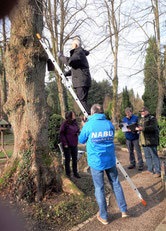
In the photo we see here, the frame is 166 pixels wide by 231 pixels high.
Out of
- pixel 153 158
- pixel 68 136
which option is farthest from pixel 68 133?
pixel 153 158

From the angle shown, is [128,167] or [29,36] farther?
[128,167]

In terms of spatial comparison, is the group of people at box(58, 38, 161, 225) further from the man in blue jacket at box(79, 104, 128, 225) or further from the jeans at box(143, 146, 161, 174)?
the jeans at box(143, 146, 161, 174)

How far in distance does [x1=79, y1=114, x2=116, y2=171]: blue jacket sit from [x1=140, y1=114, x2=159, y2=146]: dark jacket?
2577 mm

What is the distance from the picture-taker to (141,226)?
10.3 feet

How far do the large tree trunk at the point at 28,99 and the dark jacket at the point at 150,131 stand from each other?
286cm

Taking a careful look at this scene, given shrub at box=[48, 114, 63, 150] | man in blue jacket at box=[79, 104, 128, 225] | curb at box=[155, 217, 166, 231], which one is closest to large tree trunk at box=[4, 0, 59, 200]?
man in blue jacket at box=[79, 104, 128, 225]

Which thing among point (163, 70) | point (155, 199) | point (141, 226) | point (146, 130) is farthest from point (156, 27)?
point (141, 226)

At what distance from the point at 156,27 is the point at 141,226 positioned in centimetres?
1348

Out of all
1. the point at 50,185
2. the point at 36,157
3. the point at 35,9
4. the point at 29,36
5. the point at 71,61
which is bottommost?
the point at 50,185

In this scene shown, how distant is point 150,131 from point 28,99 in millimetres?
3450

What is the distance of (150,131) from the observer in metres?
5.54

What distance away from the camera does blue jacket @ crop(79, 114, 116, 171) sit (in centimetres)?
318

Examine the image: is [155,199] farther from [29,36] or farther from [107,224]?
[29,36]

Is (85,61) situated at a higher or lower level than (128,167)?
higher
